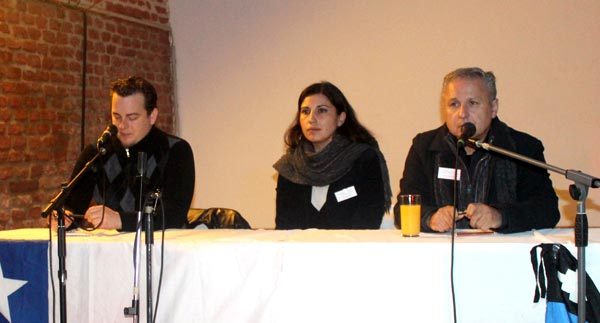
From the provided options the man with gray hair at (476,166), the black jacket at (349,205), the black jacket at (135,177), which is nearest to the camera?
the man with gray hair at (476,166)

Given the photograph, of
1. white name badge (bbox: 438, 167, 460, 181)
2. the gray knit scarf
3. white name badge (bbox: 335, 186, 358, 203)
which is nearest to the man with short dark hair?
the gray knit scarf

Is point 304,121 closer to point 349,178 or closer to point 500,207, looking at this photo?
point 349,178

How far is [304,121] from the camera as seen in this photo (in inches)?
149

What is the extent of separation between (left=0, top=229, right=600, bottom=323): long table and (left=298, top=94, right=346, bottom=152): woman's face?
97 centimetres

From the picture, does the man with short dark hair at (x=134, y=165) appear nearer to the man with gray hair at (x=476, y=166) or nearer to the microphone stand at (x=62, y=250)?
the microphone stand at (x=62, y=250)

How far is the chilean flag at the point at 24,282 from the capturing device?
2.86m

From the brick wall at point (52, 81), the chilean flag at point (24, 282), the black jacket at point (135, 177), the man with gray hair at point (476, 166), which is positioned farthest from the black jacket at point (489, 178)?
the brick wall at point (52, 81)

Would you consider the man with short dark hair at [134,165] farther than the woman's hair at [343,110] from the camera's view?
No

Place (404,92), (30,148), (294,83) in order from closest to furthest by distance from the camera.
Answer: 1. (30,148)
2. (404,92)
3. (294,83)

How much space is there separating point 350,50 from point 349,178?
6.06ft

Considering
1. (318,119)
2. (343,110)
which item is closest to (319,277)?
(318,119)

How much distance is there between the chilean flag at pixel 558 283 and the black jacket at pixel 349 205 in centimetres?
133

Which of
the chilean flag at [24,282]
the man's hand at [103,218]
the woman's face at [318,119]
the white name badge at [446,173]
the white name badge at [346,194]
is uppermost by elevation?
the woman's face at [318,119]

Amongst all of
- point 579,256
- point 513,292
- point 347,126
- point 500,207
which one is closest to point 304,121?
point 347,126
